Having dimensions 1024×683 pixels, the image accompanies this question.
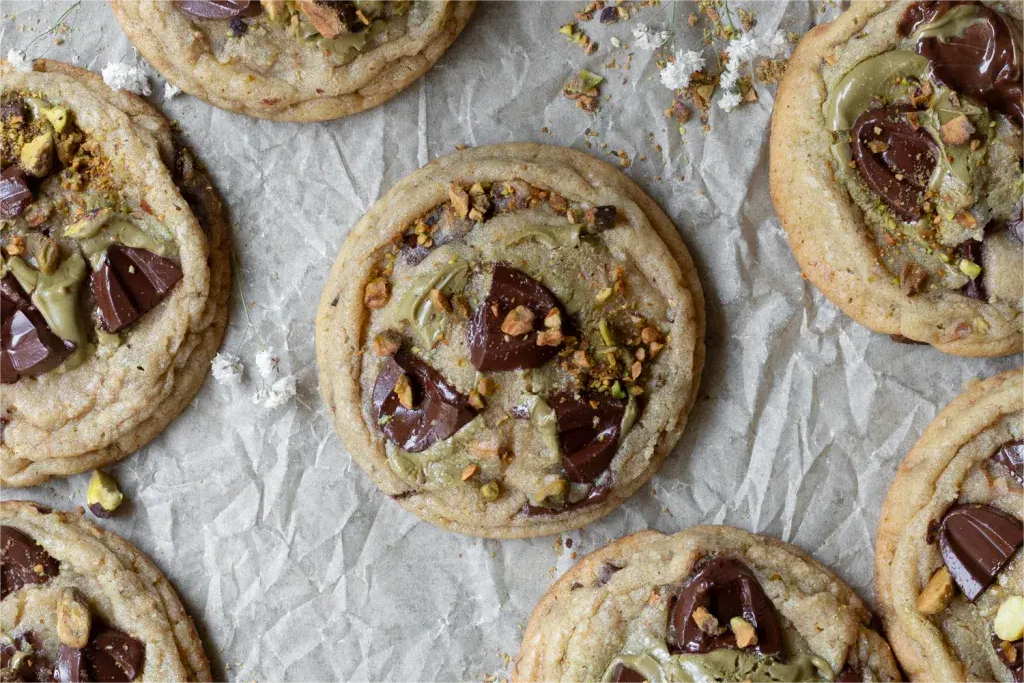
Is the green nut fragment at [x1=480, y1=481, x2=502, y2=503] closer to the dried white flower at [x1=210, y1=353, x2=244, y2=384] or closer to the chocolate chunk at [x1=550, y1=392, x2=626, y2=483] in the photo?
the chocolate chunk at [x1=550, y1=392, x2=626, y2=483]

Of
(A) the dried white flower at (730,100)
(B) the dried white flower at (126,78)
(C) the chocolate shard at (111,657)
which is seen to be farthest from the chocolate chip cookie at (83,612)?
(A) the dried white flower at (730,100)

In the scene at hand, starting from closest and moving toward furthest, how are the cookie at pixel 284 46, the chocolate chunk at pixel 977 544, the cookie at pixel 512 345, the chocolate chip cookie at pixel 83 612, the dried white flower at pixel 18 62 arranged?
the chocolate chunk at pixel 977 544 < the cookie at pixel 512 345 < the cookie at pixel 284 46 < the chocolate chip cookie at pixel 83 612 < the dried white flower at pixel 18 62

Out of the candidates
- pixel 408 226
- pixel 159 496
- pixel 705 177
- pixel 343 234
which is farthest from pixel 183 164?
pixel 705 177

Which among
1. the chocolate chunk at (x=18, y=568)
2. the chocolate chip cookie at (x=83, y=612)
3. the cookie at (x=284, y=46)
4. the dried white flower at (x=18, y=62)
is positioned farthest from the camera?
the dried white flower at (x=18, y=62)

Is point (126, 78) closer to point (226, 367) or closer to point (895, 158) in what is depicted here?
point (226, 367)

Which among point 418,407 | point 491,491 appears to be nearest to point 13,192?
point 418,407

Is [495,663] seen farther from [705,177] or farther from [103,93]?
[103,93]

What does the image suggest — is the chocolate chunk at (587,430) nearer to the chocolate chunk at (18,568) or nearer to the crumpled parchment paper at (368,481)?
the crumpled parchment paper at (368,481)
